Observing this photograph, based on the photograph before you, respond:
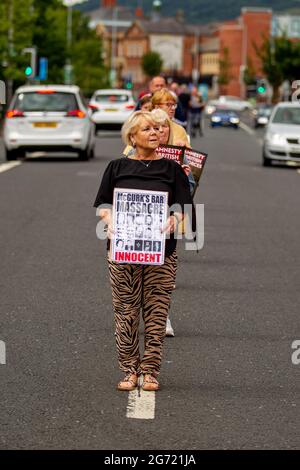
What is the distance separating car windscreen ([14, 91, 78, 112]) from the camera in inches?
1231

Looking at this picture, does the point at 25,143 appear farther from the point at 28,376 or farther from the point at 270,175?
the point at 28,376

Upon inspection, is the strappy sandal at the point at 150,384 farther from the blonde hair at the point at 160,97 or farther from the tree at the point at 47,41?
the tree at the point at 47,41

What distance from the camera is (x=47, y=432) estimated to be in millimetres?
6766

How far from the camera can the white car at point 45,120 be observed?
102 feet

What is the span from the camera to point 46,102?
3139 cm

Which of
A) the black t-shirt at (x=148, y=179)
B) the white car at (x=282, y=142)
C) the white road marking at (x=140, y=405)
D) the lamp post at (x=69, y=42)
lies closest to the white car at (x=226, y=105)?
the lamp post at (x=69, y=42)

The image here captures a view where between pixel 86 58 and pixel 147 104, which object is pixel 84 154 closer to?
pixel 147 104

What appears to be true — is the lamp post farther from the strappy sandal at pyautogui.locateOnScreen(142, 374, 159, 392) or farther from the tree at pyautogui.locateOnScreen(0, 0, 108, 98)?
the strappy sandal at pyautogui.locateOnScreen(142, 374, 159, 392)

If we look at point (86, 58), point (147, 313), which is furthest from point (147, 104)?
point (86, 58)

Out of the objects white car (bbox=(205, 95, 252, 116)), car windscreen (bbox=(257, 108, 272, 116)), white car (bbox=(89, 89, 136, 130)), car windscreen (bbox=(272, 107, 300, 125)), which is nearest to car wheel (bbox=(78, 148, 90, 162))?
car windscreen (bbox=(272, 107, 300, 125))

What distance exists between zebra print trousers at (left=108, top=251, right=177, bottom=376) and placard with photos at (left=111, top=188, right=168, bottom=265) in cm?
21

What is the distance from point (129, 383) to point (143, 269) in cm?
61

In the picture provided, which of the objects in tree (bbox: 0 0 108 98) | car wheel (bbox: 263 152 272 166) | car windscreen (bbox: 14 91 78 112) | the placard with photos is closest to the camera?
the placard with photos
